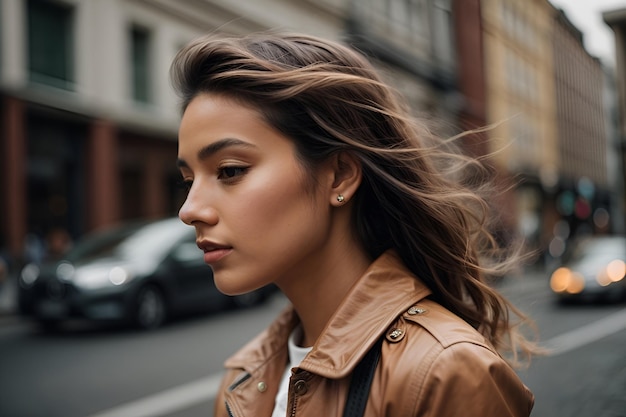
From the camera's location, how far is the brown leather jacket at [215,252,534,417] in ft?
3.85

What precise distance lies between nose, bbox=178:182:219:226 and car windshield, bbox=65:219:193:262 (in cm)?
848

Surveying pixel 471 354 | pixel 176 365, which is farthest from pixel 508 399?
pixel 176 365

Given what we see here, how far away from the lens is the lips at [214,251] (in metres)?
1.48

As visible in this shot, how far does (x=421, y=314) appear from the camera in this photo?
4.46ft

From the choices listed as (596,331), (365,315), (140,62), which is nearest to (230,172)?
(365,315)

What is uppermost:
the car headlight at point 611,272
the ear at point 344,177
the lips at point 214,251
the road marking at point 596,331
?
the ear at point 344,177

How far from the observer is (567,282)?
11195 millimetres

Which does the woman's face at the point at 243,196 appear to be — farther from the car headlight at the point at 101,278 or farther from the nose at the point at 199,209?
the car headlight at the point at 101,278

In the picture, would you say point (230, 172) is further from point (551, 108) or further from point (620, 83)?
point (551, 108)

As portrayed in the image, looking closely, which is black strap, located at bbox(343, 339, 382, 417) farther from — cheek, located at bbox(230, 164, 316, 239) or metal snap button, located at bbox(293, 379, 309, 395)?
cheek, located at bbox(230, 164, 316, 239)

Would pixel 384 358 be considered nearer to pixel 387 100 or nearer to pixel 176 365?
pixel 387 100

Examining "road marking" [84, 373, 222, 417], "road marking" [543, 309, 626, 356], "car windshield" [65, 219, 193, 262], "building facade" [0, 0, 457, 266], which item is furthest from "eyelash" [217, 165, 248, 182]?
"building facade" [0, 0, 457, 266]

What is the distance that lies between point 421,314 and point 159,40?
1787 cm

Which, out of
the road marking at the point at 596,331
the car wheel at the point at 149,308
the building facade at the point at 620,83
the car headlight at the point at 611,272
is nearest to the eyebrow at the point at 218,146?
the building facade at the point at 620,83
